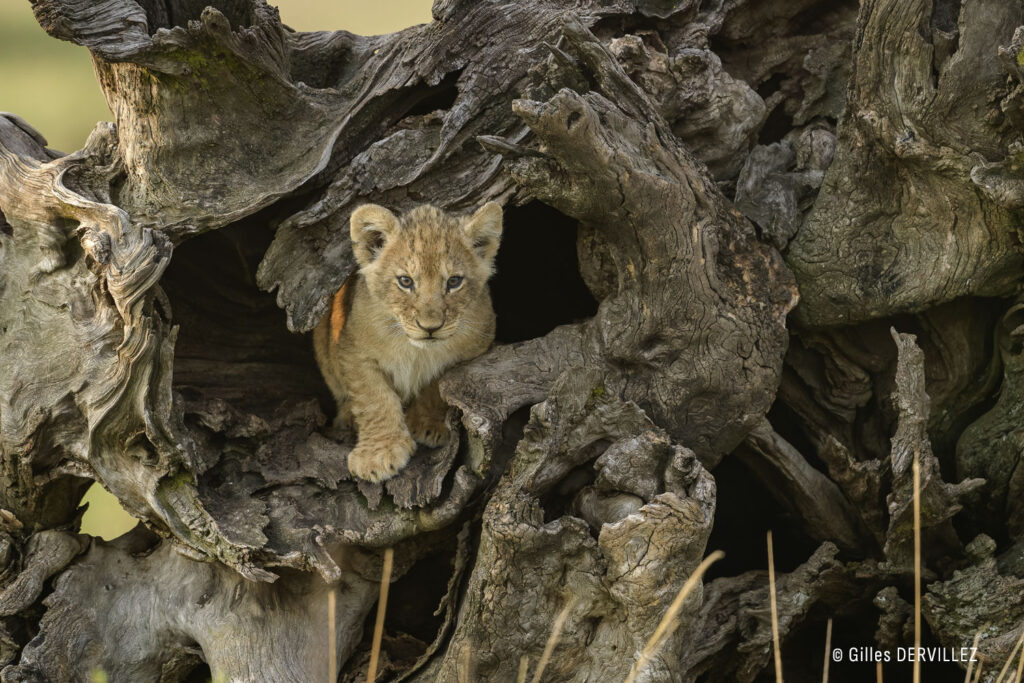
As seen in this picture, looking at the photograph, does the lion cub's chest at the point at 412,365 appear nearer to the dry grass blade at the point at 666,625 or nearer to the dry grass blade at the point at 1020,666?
the dry grass blade at the point at 666,625

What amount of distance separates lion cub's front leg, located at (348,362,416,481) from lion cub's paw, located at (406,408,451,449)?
12 cm

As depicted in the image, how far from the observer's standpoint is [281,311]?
5965 millimetres

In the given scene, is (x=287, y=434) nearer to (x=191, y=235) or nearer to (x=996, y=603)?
(x=191, y=235)

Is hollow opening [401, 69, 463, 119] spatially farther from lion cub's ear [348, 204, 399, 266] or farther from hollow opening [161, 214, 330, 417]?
hollow opening [161, 214, 330, 417]

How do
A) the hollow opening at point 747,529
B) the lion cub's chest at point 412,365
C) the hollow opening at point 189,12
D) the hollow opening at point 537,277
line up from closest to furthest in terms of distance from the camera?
the hollow opening at point 189,12, the lion cub's chest at point 412,365, the hollow opening at point 747,529, the hollow opening at point 537,277

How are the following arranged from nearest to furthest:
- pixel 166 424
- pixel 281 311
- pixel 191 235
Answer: pixel 166 424
pixel 191 235
pixel 281 311

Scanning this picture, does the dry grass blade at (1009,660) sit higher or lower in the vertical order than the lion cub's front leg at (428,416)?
lower

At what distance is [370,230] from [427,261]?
0.33m

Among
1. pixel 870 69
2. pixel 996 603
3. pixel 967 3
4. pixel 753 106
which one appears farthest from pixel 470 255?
pixel 996 603

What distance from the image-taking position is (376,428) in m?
5.26

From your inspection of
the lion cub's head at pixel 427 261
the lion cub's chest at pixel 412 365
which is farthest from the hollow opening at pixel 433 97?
the lion cub's chest at pixel 412 365

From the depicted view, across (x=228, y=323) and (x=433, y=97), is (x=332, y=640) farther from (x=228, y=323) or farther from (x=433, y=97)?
(x=433, y=97)

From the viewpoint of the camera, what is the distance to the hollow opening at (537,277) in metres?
6.00

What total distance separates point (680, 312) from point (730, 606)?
1.55 metres
